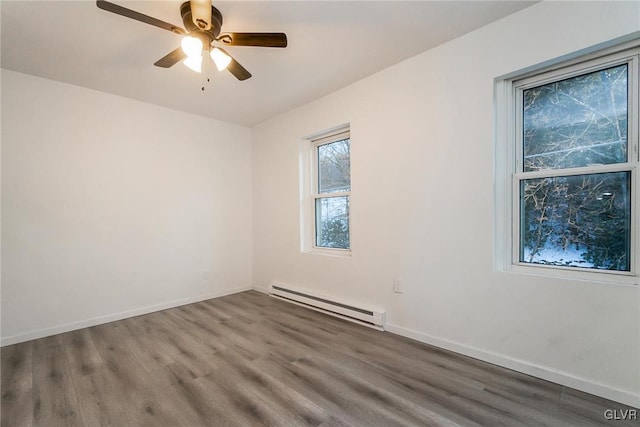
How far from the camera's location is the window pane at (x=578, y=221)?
1.83 metres

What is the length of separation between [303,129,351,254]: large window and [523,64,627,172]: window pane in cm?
178

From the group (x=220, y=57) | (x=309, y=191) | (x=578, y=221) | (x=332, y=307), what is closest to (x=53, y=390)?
(x=332, y=307)

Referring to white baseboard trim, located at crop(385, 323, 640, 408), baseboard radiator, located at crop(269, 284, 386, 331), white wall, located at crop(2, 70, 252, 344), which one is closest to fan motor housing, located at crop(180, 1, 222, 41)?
white wall, located at crop(2, 70, 252, 344)

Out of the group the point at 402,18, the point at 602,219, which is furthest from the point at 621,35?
the point at 402,18

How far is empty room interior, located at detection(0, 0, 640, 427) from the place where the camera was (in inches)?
71.1

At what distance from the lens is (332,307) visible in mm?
3303

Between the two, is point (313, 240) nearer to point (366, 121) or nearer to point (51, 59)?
point (366, 121)

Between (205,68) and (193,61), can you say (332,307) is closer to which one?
(193,61)

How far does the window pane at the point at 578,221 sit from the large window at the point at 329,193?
5.71 ft

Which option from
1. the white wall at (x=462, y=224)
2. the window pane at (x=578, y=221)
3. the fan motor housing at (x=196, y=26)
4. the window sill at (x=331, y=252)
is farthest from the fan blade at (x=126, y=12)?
the window pane at (x=578, y=221)

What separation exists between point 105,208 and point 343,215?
9.14ft

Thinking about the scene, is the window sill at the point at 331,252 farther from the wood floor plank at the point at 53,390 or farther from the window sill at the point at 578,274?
the wood floor plank at the point at 53,390

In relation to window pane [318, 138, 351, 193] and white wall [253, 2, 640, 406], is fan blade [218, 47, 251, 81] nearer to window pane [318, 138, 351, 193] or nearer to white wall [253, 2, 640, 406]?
white wall [253, 2, 640, 406]

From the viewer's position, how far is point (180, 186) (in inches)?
153
